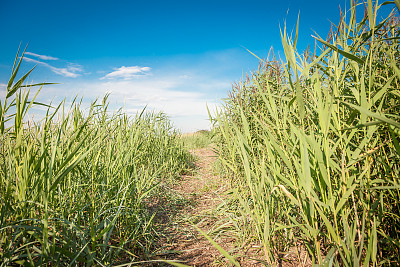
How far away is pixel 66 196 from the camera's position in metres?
1.35

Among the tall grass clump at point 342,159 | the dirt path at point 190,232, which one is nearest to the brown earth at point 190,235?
the dirt path at point 190,232

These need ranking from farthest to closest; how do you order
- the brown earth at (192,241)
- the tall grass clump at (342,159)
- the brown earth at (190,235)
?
the brown earth at (190,235) → the brown earth at (192,241) → the tall grass clump at (342,159)

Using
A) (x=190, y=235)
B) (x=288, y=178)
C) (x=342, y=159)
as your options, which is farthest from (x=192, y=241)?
(x=342, y=159)

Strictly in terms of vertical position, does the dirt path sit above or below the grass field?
below

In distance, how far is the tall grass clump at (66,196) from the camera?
0.93 metres

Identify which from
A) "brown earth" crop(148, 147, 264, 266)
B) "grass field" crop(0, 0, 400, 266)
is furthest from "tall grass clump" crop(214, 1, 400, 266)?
"brown earth" crop(148, 147, 264, 266)

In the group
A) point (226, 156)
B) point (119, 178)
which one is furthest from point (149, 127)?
point (119, 178)

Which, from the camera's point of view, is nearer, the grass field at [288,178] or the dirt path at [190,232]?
the grass field at [288,178]

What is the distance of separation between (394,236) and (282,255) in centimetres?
58

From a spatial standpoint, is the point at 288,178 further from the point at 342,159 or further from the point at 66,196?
the point at 66,196

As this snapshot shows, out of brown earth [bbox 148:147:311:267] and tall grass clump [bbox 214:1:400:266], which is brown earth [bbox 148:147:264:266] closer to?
brown earth [bbox 148:147:311:267]

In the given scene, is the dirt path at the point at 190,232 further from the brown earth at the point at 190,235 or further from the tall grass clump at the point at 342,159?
the tall grass clump at the point at 342,159

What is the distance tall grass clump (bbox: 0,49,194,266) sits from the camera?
929mm

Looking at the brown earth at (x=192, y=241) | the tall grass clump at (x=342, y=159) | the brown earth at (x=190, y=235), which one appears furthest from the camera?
the brown earth at (x=190, y=235)
